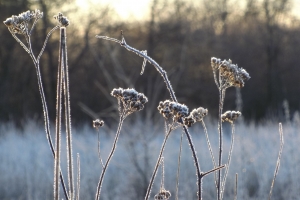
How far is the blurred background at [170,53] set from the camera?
63.0ft

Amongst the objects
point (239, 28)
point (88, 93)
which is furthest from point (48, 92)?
point (239, 28)

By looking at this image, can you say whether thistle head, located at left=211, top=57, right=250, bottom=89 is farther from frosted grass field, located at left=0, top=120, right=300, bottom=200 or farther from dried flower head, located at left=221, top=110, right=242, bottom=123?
frosted grass field, located at left=0, top=120, right=300, bottom=200

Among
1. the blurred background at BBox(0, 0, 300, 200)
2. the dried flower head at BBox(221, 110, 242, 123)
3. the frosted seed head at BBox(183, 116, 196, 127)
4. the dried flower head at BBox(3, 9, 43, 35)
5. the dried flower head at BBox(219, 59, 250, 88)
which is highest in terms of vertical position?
the blurred background at BBox(0, 0, 300, 200)

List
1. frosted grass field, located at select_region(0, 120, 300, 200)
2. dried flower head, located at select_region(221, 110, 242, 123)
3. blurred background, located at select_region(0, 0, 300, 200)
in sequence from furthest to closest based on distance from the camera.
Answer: blurred background, located at select_region(0, 0, 300, 200), frosted grass field, located at select_region(0, 120, 300, 200), dried flower head, located at select_region(221, 110, 242, 123)

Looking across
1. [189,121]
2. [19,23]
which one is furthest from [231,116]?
[19,23]

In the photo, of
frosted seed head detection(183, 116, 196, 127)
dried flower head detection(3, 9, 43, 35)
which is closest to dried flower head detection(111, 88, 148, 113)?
frosted seed head detection(183, 116, 196, 127)

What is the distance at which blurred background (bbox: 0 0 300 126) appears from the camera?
1919 cm

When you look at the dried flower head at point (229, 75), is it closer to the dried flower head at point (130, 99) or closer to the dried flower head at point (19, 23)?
the dried flower head at point (130, 99)

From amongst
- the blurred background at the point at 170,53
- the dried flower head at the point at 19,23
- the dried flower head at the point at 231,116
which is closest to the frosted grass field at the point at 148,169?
the dried flower head at the point at 231,116

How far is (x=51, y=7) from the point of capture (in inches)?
→ 741

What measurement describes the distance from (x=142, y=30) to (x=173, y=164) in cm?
1513

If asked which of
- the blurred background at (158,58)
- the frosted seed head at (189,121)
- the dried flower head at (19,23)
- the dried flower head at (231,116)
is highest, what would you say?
the blurred background at (158,58)

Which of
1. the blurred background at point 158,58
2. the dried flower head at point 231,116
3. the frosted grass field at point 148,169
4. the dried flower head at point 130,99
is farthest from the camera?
the blurred background at point 158,58

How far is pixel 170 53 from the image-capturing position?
21.5 meters
